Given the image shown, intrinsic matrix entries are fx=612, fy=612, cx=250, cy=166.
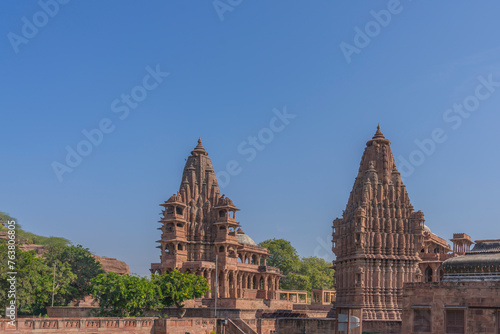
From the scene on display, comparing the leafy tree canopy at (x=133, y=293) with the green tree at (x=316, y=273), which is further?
the green tree at (x=316, y=273)

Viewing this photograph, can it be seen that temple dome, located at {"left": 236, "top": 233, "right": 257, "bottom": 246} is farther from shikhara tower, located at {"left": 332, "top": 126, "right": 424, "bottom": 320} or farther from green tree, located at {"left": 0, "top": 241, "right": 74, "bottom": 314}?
green tree, located at {"left": 0, "top": 241, "right": 74, "bottom": 314}

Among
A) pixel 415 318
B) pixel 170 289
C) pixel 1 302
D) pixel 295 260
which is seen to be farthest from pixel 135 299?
pixel 295 260

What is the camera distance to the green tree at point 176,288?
59.3 m

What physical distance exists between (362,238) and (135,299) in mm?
25500

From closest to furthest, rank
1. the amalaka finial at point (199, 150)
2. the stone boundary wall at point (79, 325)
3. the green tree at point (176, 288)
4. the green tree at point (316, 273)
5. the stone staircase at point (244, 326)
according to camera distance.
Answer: the stone boundary wall at point (79, 325) < the stone staircase at point (244, 326) < the green tree at point (176, 288) < the amalaka finial at point (199, 150) < the green tree at point (316, 273)

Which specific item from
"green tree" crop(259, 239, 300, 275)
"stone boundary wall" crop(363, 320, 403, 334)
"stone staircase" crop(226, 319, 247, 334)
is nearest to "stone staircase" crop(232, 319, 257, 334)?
"stone staircase" crop(226, 319, 247, 334)

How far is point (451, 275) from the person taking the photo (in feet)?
148

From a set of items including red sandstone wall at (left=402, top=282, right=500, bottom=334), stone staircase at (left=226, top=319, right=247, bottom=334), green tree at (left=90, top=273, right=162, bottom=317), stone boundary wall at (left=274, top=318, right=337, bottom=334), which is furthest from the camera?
green tree at (left=90, top=273, right=162, bottom=317)

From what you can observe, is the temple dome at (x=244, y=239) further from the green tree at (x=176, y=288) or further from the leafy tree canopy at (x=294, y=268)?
the green tree at (x=176, y=288)

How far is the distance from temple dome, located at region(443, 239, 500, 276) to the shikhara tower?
18.7 metres

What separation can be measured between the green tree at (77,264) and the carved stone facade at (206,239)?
301 inches

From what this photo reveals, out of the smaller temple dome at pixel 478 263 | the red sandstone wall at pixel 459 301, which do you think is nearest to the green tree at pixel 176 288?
the red sandstone wall at pixel 459 301

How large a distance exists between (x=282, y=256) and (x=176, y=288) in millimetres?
59693

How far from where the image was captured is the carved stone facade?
76.1 metres
